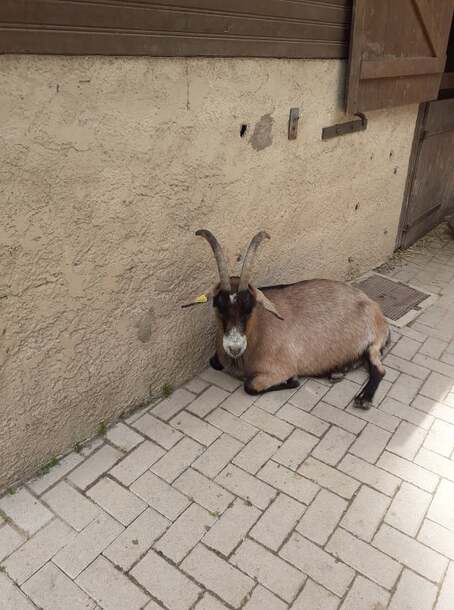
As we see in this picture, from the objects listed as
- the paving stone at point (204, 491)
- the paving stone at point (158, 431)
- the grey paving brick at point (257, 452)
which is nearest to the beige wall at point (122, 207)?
the paving stone at point (158, 431)

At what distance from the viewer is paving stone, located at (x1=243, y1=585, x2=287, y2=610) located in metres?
2.39

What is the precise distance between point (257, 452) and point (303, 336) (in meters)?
1.14

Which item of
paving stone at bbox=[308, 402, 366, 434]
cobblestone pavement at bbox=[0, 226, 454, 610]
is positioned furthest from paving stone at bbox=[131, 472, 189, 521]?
paving stone at bbox=[308, 402, 366, 434]

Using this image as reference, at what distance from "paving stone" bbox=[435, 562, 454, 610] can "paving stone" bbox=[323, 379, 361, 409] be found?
56.3 inches

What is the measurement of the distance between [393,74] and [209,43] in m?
2.69

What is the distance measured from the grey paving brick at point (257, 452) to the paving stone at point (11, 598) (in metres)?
1.47

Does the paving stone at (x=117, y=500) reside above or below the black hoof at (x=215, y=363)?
below

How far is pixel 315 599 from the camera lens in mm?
2434

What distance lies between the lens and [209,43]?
315 centimetres

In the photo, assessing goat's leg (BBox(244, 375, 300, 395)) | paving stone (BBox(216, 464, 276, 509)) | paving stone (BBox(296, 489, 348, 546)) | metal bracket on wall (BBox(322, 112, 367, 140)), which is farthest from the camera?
metal bracket on wall (BBox(322, 112, 367, 140))

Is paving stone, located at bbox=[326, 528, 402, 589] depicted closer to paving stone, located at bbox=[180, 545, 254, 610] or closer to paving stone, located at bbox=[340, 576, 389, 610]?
paving stone, located at bbox=[340, 576, 389, 610]

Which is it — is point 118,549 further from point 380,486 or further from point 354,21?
point 354,21

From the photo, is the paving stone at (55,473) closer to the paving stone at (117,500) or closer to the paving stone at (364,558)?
the paving stone at (117,500)

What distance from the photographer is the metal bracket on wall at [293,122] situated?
4.09 meters
